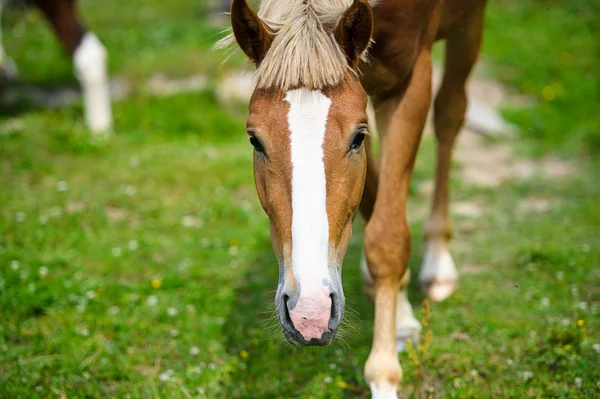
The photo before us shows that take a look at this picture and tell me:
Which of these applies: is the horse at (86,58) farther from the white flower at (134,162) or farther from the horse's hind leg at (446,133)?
the horse's hind leg at (446,133)

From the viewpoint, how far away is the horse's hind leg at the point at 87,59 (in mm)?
6383

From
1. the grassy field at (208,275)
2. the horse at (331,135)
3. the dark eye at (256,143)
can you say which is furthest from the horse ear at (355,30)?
the grassy field at (208,275)

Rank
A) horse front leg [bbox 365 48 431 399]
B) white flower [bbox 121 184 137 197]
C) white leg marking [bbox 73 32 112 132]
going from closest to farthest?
horse front leg [bbox 365 48 431 399], white flower [bbox 121 184 137 197], white leg marking [bbox 73 32 112 132]

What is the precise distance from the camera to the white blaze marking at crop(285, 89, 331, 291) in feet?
7.21

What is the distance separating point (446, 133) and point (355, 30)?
1951mm

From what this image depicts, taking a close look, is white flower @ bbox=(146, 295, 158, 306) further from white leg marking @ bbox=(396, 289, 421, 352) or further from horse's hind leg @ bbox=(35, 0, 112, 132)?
horse's hind leg @ bbox=(35, 0, 112, 132)

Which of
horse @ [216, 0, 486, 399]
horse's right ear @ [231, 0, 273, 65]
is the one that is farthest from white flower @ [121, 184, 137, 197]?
horse's right ear @ [231, 0, 273, 65]

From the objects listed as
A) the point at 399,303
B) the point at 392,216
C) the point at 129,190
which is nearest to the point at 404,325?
the point at 399,303

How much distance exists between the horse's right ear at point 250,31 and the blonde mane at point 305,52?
6 cm

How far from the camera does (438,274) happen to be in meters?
3.96

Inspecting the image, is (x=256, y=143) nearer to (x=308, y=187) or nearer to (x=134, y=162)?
(x=308, y=187)

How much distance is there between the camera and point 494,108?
7473 millimetres

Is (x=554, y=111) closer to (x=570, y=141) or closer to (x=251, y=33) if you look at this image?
(x=570, y=141)

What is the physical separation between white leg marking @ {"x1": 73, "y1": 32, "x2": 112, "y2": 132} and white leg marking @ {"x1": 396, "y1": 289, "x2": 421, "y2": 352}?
4240mm
